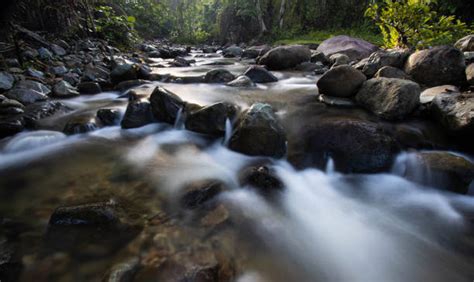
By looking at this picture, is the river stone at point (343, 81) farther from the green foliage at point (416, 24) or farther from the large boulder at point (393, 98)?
the green foliage at point (416, 24)

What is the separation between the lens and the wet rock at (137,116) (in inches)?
190

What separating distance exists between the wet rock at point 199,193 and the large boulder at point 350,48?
9.22 meters

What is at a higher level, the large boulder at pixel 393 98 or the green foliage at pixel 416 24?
the green foliage at pixel 416 24

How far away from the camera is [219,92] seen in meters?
6.66

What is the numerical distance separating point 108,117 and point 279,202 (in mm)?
3665

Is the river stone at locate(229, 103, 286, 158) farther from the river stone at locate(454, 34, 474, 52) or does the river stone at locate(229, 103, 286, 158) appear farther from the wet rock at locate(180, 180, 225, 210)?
the river stone at locate(454, 34, 474, 52)

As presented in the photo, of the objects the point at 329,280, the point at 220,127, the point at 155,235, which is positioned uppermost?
the point at 220,127

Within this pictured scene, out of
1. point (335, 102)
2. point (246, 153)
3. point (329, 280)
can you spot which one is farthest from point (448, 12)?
point (329, 280)

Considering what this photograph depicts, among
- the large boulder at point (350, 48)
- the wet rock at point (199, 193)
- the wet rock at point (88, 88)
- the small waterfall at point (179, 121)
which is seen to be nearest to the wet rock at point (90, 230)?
the wet rock at point (199, 193)

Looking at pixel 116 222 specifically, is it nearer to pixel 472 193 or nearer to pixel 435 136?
pixel 472 193

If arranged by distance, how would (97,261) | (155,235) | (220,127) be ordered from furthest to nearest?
(220,127), (155,235), (97,261)

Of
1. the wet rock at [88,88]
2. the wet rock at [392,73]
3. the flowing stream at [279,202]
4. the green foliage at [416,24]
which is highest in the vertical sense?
the green foliage at [416,24]

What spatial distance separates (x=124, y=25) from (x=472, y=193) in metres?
14.6

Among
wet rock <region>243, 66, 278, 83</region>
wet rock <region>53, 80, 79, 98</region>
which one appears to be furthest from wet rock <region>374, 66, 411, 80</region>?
wet rock <region>53, 80, 79, 98</region>
